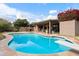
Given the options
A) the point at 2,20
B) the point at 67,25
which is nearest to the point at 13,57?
the point at 2,20

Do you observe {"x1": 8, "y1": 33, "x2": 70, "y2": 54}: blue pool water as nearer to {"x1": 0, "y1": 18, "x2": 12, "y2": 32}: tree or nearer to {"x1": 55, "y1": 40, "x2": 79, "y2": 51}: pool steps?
{"x1": 55, "y1": 40, "x2": 79, "y2": 51}: pool steps

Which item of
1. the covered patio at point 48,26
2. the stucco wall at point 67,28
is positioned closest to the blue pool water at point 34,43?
the covered patio at point 48,26

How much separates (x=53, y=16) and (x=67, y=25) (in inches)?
37.2

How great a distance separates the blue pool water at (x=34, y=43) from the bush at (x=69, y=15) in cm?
121

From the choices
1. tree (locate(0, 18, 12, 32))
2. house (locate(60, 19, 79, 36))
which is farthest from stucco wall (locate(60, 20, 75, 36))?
tree (locate(0, 18, 12, 32))

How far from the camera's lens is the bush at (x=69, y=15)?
856 cm

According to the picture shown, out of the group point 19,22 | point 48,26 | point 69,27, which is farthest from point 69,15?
point 19,22

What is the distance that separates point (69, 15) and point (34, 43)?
2366 mm

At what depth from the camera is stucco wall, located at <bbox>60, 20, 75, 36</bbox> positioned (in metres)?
9.09

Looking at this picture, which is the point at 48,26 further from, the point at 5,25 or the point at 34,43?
the point at 5,25

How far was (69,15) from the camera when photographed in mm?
8945

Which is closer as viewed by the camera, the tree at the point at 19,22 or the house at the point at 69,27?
the tree at the point at 19,22

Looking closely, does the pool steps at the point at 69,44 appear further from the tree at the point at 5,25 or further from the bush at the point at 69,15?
the tree at the point at 5,25

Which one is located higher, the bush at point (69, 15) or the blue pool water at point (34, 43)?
the bush at point (69, 15)
